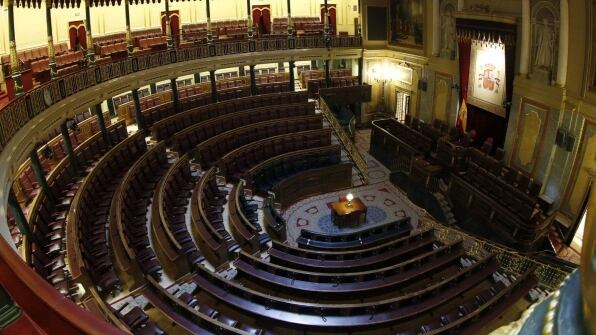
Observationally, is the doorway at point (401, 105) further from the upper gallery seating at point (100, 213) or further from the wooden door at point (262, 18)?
the upper gallery seating at point (100, 213)

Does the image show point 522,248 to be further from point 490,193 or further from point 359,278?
point 359,278

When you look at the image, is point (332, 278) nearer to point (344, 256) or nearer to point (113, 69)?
point (344, 256)

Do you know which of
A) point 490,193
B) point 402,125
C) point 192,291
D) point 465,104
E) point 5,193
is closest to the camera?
point 5,193

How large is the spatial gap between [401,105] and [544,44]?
27.6ft

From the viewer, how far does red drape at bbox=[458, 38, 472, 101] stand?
1516 cm

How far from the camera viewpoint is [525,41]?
12.7 m

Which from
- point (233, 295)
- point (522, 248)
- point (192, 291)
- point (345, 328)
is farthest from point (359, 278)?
point (522, 248)

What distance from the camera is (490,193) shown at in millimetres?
12938

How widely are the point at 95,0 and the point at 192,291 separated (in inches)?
382

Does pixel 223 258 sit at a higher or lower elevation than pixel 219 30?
lower

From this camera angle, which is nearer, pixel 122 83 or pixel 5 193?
pixel 5 193

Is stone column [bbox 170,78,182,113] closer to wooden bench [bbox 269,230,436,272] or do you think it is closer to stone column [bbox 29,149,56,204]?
stone column [bbox 29,149,56,204]

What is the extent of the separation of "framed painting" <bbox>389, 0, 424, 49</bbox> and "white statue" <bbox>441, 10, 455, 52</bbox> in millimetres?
1261

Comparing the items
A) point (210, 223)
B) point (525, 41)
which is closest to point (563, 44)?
point (525, 41)
